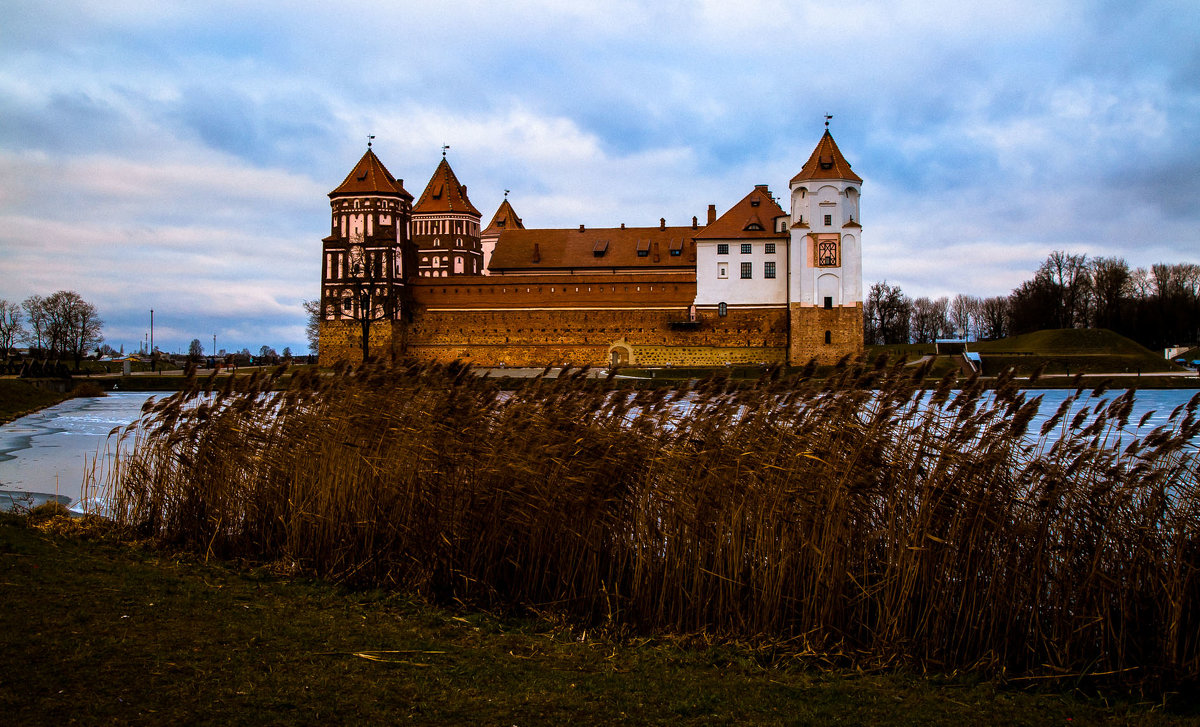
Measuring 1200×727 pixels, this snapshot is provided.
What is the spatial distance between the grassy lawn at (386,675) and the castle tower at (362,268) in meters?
43.2

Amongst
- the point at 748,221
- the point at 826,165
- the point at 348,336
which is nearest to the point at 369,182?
the point at 348,336

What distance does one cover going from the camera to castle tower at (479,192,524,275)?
61.8 m

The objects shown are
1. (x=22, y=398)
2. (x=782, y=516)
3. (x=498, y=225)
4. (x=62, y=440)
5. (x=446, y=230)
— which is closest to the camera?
(x=782, y=516)

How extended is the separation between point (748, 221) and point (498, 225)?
982 inches

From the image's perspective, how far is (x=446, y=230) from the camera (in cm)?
5709

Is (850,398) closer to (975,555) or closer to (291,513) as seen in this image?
(975,555)

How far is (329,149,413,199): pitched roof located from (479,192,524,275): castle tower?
1259cm

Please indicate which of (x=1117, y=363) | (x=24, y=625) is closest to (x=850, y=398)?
(x=24, y=625)

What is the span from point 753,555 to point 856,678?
0.75 m

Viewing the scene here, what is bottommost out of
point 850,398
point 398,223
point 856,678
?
point 856,678

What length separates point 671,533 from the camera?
14.9ft

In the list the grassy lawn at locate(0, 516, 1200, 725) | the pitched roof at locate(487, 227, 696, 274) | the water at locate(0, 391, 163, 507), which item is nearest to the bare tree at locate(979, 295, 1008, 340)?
the pitched roof at locate(487, 227, 696, 274)

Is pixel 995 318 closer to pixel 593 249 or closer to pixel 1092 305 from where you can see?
pixel 1092 305

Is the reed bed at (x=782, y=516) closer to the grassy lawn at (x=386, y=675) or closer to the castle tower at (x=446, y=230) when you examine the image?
the grassy lawn at (x=386, y=675)
